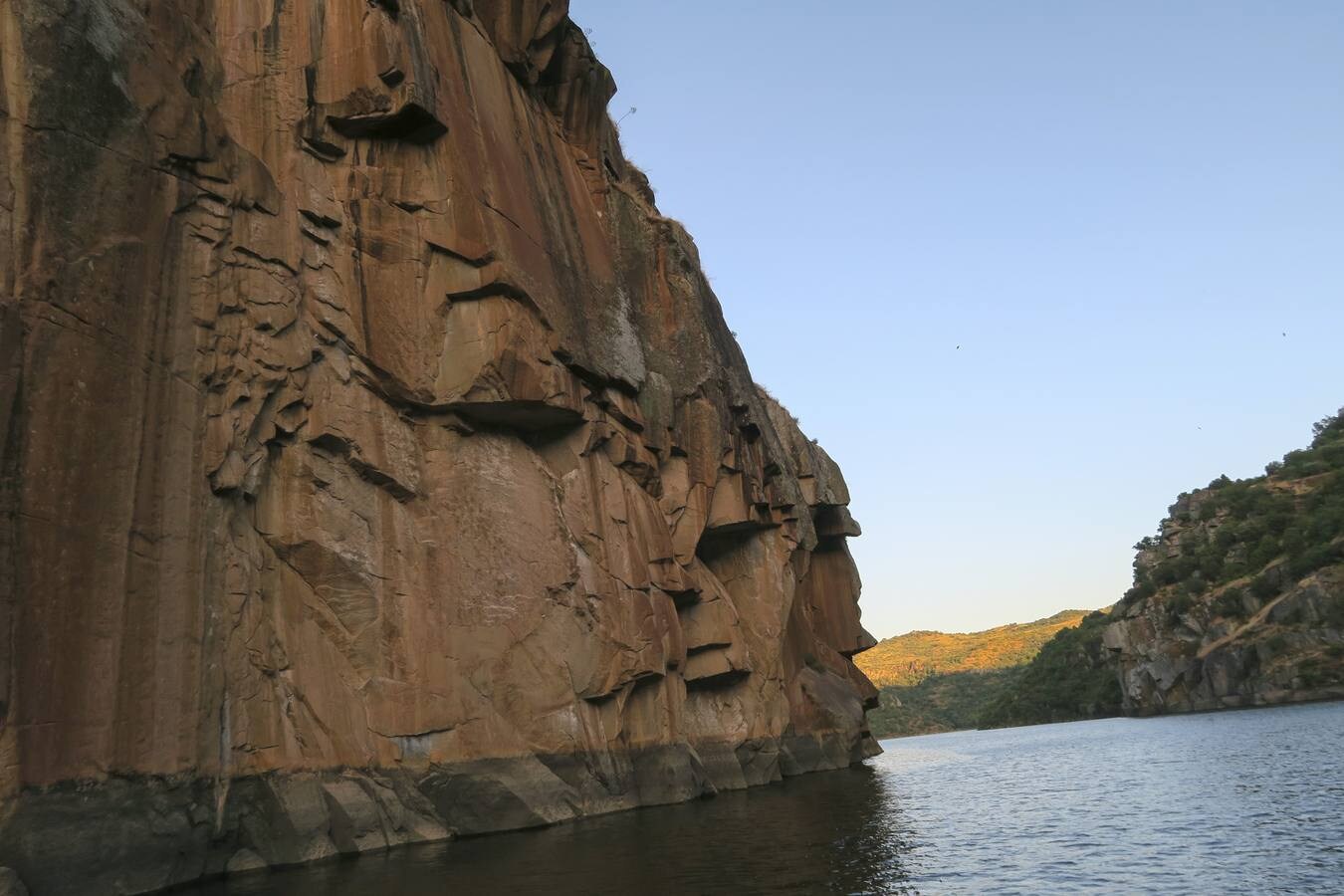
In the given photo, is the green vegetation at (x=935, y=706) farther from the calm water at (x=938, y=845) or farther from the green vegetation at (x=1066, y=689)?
the calm water at (x=938, y=845)

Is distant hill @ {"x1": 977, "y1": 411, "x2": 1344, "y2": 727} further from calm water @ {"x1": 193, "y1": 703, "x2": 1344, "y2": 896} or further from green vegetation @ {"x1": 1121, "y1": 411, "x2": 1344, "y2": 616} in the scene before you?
calm water @ {"x1": 193, "y1": 703, "x2": 1344, "y2": 896}

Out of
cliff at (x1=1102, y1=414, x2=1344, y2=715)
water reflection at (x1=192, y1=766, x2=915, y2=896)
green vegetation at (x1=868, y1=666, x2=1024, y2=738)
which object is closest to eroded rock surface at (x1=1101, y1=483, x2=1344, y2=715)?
cliff at (x1=1102, y1=414, x2=1344, y2=715)

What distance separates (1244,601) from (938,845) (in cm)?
8673

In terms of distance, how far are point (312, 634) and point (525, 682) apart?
19.9ft

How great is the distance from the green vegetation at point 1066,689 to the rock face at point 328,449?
338 feet

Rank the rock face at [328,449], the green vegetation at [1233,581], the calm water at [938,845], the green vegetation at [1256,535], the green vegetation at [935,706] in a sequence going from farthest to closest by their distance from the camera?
1. the green vegetation at [935,706]
2. the green vegetation at [1256,535]
3. the green vegetation at [1233,581]
4. the rock face at [328,449]
5. the calm water at [938,845]

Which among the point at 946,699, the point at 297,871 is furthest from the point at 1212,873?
the point at 946,699

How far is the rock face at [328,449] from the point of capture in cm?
1745

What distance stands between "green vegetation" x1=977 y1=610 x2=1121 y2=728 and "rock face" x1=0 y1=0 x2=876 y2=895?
103 metres

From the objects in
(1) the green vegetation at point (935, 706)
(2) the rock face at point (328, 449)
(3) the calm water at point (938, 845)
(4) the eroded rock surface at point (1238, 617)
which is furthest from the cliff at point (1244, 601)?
(2) the rock face at point (328, 449)

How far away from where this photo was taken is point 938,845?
71.9 feet

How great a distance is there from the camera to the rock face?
1745 centimetres

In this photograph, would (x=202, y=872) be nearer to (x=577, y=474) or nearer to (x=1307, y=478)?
(x=577, y=474)

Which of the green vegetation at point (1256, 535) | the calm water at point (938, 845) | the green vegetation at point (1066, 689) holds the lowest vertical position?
the calm water at point (938, 845)
